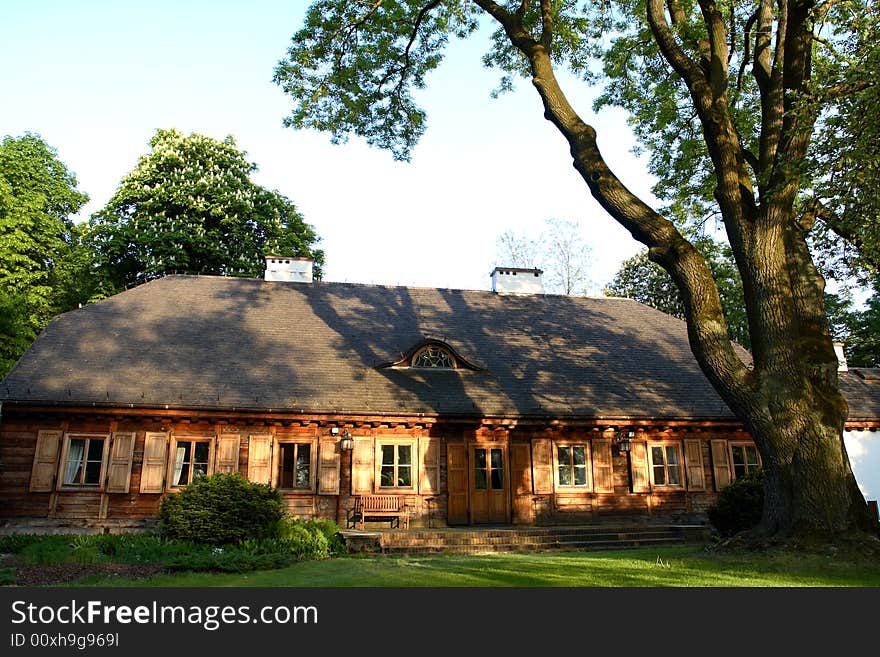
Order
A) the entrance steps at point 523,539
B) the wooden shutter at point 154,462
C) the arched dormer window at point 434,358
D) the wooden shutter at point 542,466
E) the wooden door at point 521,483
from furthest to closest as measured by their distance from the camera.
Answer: the arched dormer window at point 434,358
the wooden shutter at point 542,466
the wooden door at point 521,483
the wooden shutter at point 154,462
the entrance steps at point 523,539

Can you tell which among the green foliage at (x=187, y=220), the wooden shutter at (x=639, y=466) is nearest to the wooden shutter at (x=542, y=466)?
the wooden shutter at (x=639, y=466)

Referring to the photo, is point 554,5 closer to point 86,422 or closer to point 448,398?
point 448,398

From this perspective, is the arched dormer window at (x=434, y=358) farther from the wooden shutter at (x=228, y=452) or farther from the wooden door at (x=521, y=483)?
the wooden shutter at (x=228, y=452)

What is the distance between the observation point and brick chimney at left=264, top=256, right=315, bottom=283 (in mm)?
23391

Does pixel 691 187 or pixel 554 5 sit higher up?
pixel 554 5

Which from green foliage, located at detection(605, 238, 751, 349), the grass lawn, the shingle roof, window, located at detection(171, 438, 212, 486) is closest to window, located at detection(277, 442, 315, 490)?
the shingle roof

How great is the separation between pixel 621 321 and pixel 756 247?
12.7m

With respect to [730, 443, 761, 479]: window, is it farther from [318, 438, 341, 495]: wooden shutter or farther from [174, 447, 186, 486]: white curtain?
[174, 447, 186, 486]: white curtain

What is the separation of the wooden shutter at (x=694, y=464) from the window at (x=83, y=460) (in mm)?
15556

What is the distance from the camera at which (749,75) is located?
1470 centimetres

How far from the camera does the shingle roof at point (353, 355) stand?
1648cm

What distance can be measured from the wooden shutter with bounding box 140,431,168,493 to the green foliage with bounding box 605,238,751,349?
2692 centimetres

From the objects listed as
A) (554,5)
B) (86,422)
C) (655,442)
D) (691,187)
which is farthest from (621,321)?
(86,422)

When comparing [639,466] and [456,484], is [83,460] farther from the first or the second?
[639,466]
